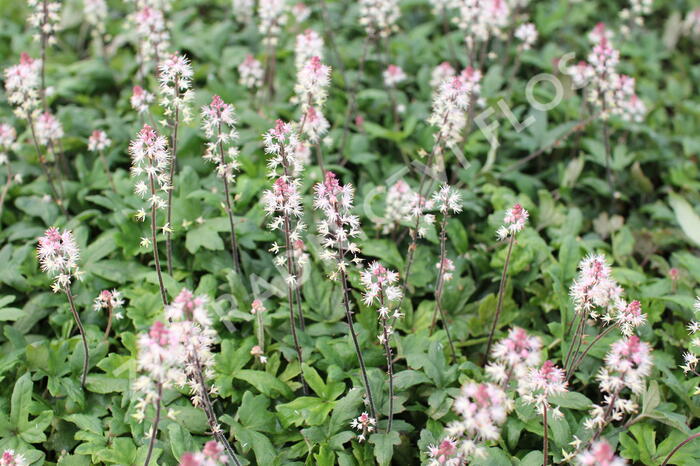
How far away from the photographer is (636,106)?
5633mm

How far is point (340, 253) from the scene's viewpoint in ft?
10.2

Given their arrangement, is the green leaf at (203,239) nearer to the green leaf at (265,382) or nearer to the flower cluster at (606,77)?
the green leaf at (265,382)

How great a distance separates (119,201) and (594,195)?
4.23 metres

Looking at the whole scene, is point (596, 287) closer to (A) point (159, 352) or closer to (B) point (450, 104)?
(B) point (450, 104)

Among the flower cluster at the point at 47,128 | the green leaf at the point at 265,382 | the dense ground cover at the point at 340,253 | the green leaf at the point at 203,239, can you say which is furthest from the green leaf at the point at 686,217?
the flower cluster at the point at 47,128

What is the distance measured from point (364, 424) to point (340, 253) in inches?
40.1

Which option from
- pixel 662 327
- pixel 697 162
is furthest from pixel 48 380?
pixel 697 162

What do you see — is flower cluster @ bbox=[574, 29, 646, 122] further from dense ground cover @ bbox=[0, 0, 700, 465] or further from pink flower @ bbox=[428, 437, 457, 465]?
pink flower @ bbox=[428, 437, 457, 465]

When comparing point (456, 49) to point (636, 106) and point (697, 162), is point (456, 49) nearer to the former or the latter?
point (636, 106)

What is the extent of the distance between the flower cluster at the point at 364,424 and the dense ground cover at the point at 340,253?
0.03m

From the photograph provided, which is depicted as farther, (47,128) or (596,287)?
(47,128)

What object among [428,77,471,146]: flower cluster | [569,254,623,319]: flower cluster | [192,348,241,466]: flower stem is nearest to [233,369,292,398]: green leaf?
[192,348,241,466]: flower stem

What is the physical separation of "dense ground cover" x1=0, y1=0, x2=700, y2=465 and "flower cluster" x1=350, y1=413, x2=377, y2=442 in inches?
1.0

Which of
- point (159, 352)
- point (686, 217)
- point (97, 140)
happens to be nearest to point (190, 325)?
point (159, 352)
